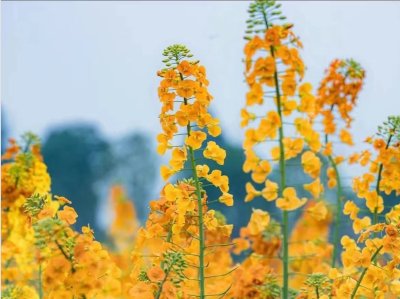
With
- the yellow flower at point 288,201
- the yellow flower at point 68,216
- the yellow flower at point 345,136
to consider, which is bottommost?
the yellow flower at point 68,216

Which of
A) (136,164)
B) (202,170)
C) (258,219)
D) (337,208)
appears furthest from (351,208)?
(136,164)

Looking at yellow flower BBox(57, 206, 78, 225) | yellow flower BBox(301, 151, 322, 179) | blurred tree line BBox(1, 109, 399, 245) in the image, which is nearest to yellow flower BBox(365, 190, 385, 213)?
yellow flower BBox(301, 151, 322, 179)

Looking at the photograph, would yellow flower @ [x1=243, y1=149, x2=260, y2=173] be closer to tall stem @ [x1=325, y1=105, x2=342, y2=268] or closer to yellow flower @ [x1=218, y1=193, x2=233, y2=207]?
yellow flower @ [x1=218, y1=193, x2=233, y2=207]

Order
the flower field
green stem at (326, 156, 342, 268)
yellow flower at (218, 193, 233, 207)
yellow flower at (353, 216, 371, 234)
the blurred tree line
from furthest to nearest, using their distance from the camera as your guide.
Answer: the blurred tree line, green stem at (326, 156, 342, 268), yellow flower at (353, 216, 371, 234), yellow flower at (218, 193, 233, 207), the flower field

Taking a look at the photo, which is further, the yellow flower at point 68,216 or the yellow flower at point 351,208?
the yellow flower at point 351,208

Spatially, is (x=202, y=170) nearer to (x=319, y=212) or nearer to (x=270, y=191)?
(x=270, y=191)

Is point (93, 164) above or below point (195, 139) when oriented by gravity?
above

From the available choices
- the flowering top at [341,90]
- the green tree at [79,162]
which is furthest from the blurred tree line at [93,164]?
the flowering top at [341,90]

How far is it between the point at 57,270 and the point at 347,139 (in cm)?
328

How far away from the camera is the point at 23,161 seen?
5.70 meters

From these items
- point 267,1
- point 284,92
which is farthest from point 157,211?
point 267,1

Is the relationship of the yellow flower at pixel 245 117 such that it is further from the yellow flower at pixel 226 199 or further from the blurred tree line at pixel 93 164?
the blurred tree line at pixel 93 164

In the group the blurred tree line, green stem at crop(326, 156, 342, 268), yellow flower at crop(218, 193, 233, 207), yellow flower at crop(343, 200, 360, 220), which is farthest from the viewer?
the blurred tree line

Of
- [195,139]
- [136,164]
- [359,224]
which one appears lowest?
[359,224]
